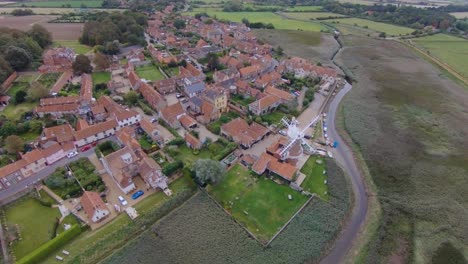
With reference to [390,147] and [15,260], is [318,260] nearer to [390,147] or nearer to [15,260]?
[390,147]

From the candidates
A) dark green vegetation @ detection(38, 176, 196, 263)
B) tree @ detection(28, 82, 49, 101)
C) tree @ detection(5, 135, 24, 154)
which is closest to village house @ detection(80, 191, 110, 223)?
dark green vegetation @ detection(38, 176, 196, 263)

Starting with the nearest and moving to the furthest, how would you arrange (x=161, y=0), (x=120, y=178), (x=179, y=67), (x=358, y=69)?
(x=120, y=178) < (x=179, y=67) < (x=358, y=69) < (x=161, y=0)

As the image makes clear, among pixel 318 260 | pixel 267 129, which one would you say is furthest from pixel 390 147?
pixel 318 260

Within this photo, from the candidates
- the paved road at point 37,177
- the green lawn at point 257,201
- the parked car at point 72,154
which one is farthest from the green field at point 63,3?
the green lawn at point 257,201

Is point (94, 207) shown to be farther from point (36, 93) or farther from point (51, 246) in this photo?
point (36, 93)

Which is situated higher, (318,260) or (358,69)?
(358,69)

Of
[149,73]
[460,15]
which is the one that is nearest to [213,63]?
[149,73]

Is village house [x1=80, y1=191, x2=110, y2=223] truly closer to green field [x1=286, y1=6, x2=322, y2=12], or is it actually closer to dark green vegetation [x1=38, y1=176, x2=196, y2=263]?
dark green vegetation [x1=38, y1=176, x2=196, y2=263]
